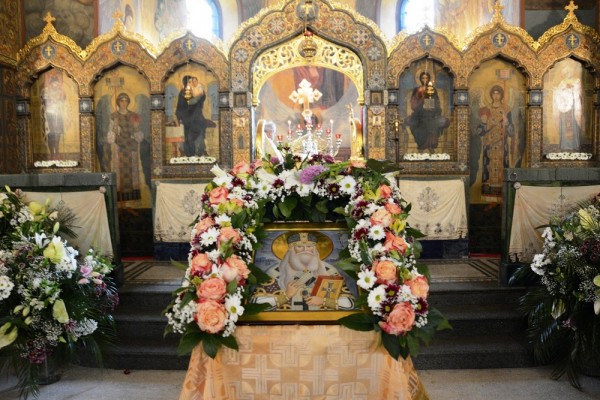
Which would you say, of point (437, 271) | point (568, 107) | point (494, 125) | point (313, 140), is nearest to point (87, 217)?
point (437, 271)

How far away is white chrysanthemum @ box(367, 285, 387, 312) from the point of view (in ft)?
9.39

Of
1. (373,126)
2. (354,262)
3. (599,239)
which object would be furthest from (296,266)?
(373,126)

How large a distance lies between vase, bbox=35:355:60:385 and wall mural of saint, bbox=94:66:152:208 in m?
4.91

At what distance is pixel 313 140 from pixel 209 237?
9.14m

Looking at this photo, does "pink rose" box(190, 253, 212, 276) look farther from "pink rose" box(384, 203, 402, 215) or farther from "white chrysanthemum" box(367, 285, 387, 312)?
"pink rose" box(384, 203, 402, 215)

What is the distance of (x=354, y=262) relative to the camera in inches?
125

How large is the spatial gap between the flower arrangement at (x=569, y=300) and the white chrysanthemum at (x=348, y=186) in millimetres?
2274

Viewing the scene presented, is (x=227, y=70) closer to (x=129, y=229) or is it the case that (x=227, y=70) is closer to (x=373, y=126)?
(x=373, y=126)

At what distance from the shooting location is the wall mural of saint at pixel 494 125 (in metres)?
9.38

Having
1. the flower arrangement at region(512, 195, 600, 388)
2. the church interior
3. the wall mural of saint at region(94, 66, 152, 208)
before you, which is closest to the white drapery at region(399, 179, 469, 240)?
the church interior

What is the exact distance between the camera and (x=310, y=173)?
3.53 m

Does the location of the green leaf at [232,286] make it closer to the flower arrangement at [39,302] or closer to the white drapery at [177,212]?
the flower arrangement at [39,302]

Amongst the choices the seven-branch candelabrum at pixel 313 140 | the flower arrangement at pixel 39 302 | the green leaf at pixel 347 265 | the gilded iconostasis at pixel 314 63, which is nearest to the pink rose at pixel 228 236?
the green leaf at pixel 347 265

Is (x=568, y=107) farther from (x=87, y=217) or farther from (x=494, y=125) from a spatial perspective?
(x=87, y=217)
